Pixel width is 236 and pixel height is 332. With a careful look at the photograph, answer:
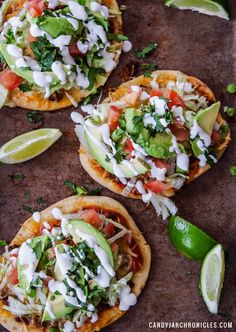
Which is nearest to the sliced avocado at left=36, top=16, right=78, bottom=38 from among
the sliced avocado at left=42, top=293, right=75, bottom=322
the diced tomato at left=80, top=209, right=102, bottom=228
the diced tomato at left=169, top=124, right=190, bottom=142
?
the diced tomato at left=169, top=124, right=190, bottom=142

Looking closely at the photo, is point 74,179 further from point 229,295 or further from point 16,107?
point 229,295

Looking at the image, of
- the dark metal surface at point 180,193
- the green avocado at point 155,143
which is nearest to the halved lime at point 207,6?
the dark metal surface at point 180,193

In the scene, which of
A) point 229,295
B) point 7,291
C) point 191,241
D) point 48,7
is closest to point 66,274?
point 7,291

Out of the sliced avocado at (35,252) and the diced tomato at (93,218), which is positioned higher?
the diced tomato at (93,218)

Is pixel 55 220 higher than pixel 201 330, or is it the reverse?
pixel 55 220

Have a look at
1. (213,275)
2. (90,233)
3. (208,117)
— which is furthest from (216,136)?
(90,233)

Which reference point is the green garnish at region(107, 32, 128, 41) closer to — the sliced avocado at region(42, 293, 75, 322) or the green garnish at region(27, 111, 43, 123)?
the green garnish at region(27, 111, 43, 123)

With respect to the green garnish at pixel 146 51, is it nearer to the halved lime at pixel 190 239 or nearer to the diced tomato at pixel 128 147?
the diced tomato at pixel 128 147
